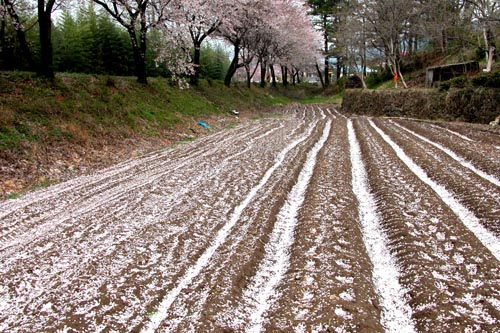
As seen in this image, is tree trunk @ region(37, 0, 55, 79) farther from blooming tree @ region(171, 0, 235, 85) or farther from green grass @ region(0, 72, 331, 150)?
Result: blooming tree @ region(171, 0, 235, 85)

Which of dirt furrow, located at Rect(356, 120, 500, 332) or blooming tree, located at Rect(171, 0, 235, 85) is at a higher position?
blooming tree, located at Rect(171, 0, 235, 85)

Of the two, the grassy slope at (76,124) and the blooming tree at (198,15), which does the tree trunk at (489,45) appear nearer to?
the grassy slope at (76,124)

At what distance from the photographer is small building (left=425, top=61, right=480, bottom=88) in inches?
608

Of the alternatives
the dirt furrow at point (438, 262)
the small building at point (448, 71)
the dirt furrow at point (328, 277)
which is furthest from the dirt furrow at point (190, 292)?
the small building at point (448, 71)

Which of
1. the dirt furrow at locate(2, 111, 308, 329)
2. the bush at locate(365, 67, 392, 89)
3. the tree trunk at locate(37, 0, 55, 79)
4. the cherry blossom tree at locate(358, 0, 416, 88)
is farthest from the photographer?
the bush at locate(365, 67, 392, 89)

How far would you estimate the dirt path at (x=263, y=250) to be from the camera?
2617 mm

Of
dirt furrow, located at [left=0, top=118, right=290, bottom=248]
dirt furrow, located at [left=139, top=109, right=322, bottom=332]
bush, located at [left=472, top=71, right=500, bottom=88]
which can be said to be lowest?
dirt furrow, located at [left=139, top=109, right=322, bottom=332]

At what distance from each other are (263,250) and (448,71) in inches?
649

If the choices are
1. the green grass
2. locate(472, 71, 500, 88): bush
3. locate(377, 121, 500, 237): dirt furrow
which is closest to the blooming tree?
the green grass

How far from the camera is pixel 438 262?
321 cm

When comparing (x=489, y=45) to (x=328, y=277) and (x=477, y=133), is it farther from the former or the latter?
(x=328, y=277)

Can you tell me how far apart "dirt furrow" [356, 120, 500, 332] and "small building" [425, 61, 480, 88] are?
12996 millimetres

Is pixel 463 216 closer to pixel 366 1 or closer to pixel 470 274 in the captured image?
pixel 470 274

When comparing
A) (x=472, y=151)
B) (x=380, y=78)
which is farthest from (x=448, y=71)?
(x=380, y=78)
